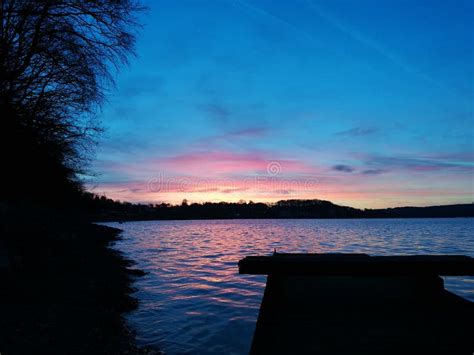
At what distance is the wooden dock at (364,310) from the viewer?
4.57 m

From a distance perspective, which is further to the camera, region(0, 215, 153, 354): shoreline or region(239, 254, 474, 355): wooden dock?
region(0, 215, 153, 354): shoreline

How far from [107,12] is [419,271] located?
359 inches

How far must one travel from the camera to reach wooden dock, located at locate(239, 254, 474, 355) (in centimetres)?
457

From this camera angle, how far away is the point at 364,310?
614 cm

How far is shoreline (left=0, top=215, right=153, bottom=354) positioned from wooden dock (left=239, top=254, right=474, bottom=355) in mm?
3966

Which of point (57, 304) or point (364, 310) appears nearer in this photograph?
point (364, 310)

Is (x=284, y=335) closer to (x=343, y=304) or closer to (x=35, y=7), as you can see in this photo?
(x=343, y=304)

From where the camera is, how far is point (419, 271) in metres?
5.95

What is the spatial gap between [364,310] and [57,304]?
8228 millimetres

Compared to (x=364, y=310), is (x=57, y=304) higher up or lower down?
lower down

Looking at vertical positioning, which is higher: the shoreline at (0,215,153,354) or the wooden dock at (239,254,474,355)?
the wooden dock at (239,254,474,355)

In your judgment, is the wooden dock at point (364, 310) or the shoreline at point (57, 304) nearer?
the wooden dock at point (364, 310)

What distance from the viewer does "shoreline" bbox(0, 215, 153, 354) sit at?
6.78m

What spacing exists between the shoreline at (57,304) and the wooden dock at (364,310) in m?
3.97
